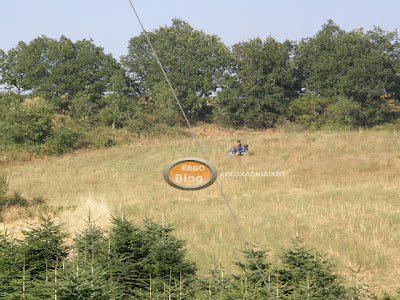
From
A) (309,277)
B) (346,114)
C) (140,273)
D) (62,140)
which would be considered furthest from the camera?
(346,114)

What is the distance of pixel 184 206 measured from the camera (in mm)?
20094

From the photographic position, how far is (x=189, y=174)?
7.34 meters

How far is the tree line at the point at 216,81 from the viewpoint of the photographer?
50656 millimetres

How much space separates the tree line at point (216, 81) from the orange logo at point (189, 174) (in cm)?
3992

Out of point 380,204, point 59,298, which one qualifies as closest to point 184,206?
point 380,204

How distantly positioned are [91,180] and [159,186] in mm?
4770

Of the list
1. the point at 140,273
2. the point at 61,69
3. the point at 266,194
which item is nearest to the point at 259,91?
the point at 61,69

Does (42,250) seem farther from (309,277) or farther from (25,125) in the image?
(25,125)

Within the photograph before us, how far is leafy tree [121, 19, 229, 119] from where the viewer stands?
57344mm

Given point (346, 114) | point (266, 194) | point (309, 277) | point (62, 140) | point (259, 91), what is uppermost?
point (259, 91)

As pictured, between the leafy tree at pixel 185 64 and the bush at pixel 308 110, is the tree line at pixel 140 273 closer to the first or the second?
the bush at pixel 308 110

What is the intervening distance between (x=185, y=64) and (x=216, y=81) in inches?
167

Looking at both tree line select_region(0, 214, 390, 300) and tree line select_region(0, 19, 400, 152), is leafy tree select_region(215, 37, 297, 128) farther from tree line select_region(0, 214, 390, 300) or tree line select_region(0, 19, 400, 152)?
tree line select_region(0, 214, 390, 300)

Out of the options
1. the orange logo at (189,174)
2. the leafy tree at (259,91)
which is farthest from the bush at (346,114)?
the orange logo at (189,174)
